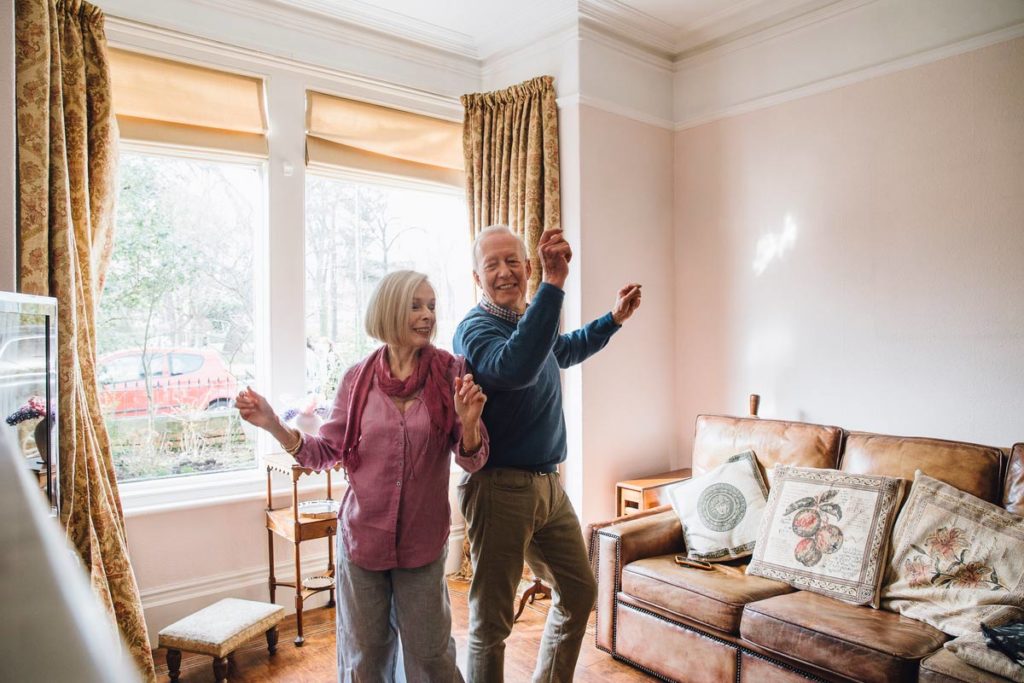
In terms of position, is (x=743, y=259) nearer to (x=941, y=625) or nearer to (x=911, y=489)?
(x=911, y=489)

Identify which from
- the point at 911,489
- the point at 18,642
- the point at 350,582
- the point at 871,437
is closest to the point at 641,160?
the point at 871,437

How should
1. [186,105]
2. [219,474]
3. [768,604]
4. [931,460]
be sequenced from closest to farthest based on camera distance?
[768,604] < [931,460] < [186,105] < [219,474]

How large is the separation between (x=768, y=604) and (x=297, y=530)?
6.25 feet

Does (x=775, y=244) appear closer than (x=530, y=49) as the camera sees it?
Yes

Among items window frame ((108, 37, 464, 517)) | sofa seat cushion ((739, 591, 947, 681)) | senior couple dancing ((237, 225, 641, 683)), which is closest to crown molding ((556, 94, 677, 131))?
window frame ((108, 37, 464, 517))

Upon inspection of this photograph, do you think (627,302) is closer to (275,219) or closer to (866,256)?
(866,256)

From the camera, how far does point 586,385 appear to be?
12.6ft

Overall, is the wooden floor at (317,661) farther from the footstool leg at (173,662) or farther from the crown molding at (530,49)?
the crown molding at (530,49)

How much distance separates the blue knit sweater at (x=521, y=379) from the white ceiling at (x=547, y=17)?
2.27 meters

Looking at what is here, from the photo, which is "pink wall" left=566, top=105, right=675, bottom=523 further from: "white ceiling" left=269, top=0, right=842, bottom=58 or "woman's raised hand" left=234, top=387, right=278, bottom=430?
"woman's raised hand" left=234, top=387, right=278, bottom=430

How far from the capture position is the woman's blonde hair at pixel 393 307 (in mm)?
2055

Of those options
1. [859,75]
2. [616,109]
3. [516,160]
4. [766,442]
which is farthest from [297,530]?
[859,75]

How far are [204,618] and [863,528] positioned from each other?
98.5 inches

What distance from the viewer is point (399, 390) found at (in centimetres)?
205
